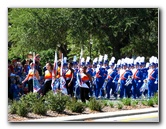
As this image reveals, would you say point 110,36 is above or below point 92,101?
above

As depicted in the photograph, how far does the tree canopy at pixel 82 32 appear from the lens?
19.6 meters

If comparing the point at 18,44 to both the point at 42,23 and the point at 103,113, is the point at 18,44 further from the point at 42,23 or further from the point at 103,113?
the point at 103,113

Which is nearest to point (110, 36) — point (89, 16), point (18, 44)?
point (89, 16)

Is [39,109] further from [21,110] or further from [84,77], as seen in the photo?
[84,77]

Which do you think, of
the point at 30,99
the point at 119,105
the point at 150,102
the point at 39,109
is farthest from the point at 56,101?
the point at 150,102

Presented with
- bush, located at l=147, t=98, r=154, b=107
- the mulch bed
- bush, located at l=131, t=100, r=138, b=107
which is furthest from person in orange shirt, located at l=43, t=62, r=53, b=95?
bush, located at l=147, t=98, r=154, b=107

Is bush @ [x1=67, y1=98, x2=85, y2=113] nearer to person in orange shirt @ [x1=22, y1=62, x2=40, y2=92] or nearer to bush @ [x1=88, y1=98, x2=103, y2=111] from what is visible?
bush @ [x1=88, y1=98, x2=103, y2=111]

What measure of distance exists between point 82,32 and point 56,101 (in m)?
1.47

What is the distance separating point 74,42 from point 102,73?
854 millimetres

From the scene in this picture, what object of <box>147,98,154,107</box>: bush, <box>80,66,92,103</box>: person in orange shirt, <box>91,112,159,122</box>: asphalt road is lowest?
<box>91,112,159,122</box>: asphalt road

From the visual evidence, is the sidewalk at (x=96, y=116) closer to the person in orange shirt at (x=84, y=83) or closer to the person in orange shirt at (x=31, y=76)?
the person in orange shirt at (x=84, y=83)

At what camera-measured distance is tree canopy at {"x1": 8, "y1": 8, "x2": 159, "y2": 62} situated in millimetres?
19562

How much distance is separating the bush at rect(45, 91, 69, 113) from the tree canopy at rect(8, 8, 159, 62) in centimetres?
82
